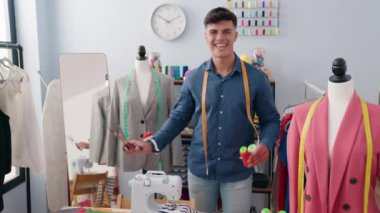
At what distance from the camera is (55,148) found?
2.78m

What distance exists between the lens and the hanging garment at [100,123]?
2.55 metres

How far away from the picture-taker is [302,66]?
3.14 metres

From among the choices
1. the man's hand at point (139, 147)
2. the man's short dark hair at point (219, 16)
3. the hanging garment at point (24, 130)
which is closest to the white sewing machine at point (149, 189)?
the man's hand at point (139, 147)

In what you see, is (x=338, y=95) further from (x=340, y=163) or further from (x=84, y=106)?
(x=84, y=106)

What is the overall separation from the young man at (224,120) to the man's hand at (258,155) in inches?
6.5

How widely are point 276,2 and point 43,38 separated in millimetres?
2153

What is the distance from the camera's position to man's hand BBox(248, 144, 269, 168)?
1.46 metres

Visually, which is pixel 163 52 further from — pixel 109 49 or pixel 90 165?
pixel 90 165

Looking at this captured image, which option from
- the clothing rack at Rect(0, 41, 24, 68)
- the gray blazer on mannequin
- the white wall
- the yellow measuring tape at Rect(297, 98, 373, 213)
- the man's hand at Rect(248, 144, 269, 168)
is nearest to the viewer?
the yellow measuring tape at Rect(297, 98, 373, 213)

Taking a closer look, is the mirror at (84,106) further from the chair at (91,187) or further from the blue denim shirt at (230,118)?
the blue denim shirt at (230,118)

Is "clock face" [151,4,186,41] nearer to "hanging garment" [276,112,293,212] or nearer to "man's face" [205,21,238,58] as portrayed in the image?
"man's face" [205,21,238,58]

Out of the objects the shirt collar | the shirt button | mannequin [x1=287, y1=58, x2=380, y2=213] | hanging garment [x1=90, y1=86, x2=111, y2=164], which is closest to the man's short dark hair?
the shirt collar

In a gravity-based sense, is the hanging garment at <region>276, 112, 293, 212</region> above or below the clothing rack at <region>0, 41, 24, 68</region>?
below

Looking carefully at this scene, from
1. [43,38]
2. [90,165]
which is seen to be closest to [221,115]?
[90,165]
